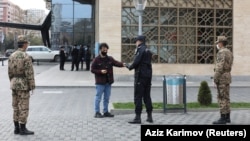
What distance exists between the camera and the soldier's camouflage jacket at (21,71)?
884 centimetres

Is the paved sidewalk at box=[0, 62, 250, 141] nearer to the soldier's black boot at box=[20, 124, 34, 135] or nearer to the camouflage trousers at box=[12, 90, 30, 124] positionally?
the soldier's black boot at box=[20, 124, 34, 135]

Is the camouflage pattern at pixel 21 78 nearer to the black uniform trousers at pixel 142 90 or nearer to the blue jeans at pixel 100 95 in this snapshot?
the black uniform trousers at pixel 142 90

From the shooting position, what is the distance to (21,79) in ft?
29.2

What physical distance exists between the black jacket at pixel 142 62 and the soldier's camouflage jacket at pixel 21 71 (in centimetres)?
234

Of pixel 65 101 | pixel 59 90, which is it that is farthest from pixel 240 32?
pixel 65 101

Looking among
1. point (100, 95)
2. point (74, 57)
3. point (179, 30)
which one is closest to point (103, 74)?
point (100, 95)

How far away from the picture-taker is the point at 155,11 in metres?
22.6

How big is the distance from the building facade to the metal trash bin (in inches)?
410

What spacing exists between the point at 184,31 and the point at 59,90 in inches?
278

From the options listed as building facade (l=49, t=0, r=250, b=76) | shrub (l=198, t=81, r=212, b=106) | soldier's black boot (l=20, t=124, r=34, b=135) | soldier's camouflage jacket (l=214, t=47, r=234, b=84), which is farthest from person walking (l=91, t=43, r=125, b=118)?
building facade (l=49, t=0, r=250, b=76)

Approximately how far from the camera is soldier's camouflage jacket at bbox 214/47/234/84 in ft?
32.6

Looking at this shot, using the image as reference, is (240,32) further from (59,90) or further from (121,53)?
(59,90)

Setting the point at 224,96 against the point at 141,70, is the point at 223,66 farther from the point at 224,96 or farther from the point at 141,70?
the point at 141,70

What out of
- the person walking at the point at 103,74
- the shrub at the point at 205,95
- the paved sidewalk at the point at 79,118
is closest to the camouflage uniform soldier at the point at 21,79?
the paved sidewalk at the point at 79,118
